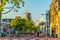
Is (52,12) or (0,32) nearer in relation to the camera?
(0,32)

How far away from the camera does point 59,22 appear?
762 inches

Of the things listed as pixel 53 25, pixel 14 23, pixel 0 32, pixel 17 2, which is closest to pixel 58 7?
pixel 53 25

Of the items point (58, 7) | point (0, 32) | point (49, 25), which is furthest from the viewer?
point (49, 25)

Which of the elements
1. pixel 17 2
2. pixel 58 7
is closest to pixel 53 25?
pixel 58 7

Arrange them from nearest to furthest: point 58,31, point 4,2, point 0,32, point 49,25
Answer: point 4,2, point 0,32, point 58,31, point 49,25

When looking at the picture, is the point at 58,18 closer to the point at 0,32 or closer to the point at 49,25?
the point at 49,25

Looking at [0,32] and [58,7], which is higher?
[58,7]

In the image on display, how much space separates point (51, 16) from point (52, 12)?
1.26 feet

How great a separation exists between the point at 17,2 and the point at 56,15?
11944mm

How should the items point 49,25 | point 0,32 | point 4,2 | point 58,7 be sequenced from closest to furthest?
1. point 4,2
2. point 0,32
3. point 58,7
4. point 49,25

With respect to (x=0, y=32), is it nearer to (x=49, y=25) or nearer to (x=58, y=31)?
(x=58, y=31)

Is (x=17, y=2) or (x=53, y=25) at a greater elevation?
(x=17, y=2)

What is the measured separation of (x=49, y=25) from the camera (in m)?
21.8

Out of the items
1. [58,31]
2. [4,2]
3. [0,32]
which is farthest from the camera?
[58,31]
